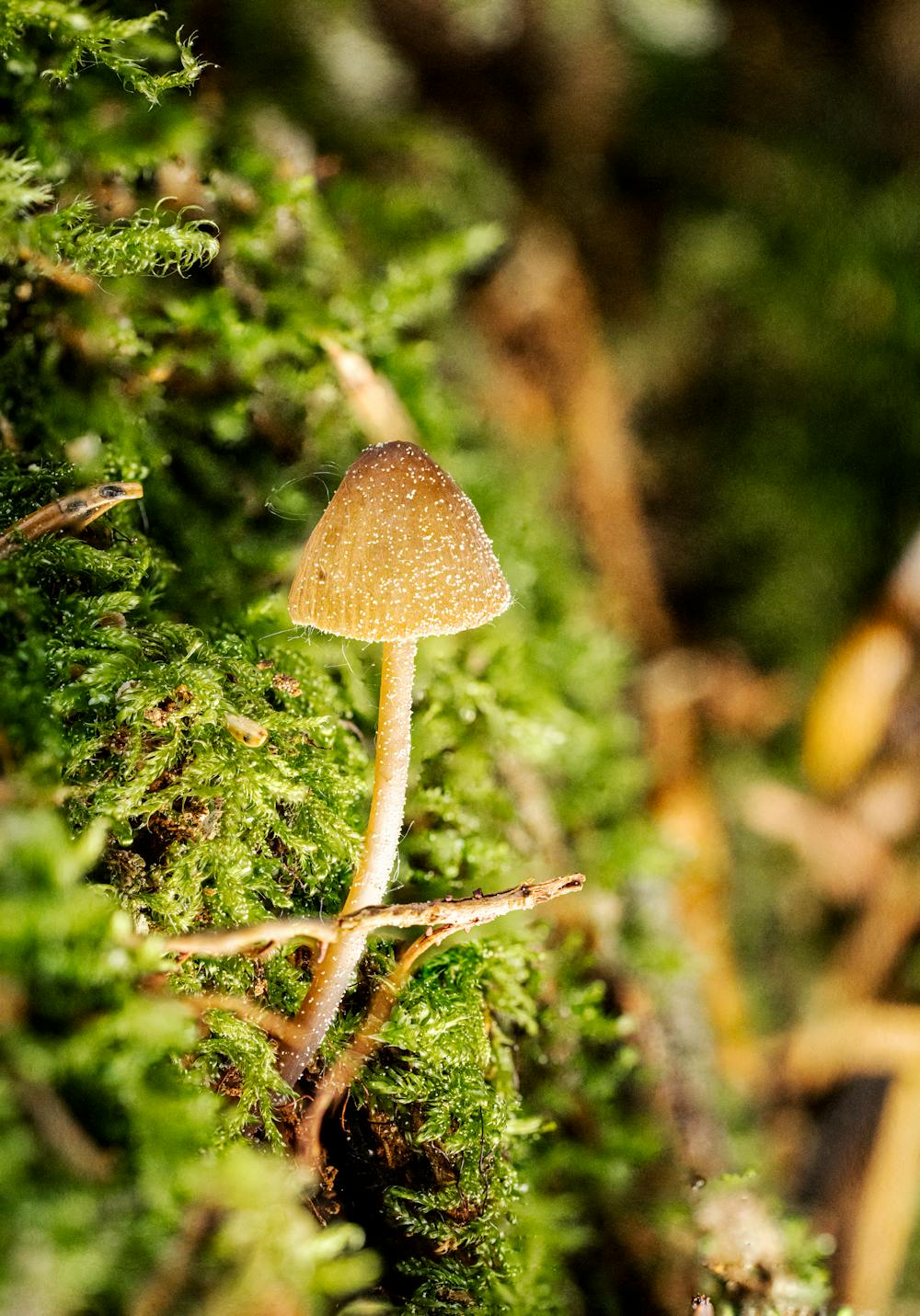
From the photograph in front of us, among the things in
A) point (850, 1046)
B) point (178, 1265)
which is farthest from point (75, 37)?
point (850, 1046)

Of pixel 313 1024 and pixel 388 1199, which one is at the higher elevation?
pixel 313 1024

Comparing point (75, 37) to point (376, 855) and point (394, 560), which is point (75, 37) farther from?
point (376, 855)

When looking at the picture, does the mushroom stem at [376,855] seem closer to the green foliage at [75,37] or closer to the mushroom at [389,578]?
the mushroom at [389,578]

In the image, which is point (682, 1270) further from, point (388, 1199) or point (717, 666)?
point (717, 666)

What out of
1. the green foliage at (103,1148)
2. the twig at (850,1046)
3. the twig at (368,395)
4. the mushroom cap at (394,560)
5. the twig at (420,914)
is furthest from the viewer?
the twig at (850,1046)

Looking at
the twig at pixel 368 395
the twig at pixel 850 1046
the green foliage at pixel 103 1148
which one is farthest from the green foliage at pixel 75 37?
the twig at pixel 850 1046

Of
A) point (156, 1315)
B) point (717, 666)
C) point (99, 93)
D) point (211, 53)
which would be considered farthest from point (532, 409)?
point (156, 1315)
